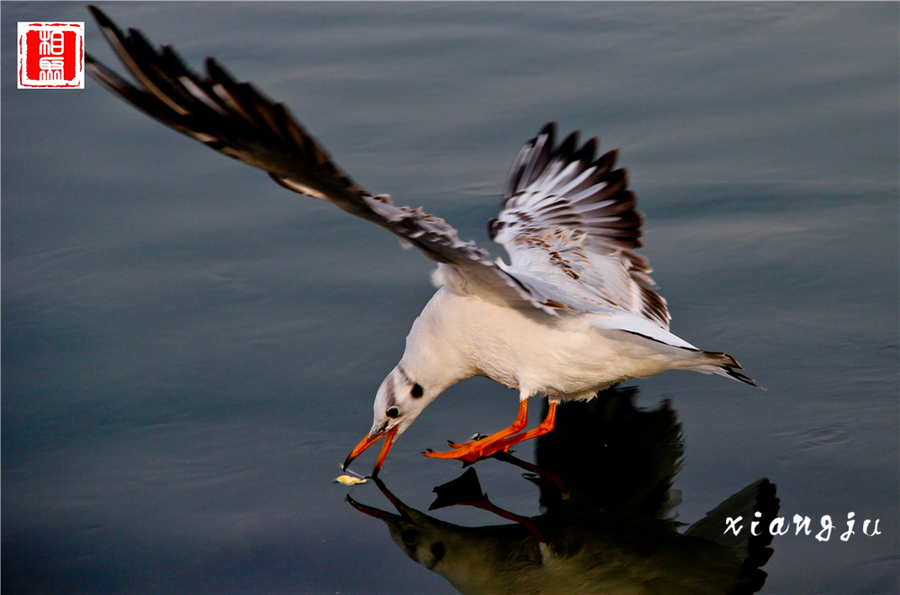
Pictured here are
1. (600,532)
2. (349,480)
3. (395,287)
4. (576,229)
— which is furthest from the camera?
(395,287)

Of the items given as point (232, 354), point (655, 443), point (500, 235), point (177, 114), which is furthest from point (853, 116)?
point (177, 114)

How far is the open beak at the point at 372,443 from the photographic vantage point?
3.47 metres

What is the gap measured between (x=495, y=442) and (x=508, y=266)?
718mm

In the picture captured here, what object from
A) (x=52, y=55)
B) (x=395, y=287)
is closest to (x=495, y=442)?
(x=395, y=287)

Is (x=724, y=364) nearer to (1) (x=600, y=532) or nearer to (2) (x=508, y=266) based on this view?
(1) (x=600, y=532)

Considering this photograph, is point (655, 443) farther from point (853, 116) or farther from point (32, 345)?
point (853, 116)

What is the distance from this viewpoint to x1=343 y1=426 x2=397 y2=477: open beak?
11.4ft

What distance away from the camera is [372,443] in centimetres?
354

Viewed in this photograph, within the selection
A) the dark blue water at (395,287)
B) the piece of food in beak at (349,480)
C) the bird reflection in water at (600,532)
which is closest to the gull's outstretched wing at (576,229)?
the dark blue water at (395,287)

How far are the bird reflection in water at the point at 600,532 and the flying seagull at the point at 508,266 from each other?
0.20 meters

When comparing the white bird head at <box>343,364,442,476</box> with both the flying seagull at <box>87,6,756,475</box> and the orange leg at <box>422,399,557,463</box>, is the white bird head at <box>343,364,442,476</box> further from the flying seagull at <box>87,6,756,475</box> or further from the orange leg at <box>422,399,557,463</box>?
the orange leg at <box>422,399,557,463</box>

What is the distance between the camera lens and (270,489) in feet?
11.1

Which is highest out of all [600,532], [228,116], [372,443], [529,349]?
[228,116]

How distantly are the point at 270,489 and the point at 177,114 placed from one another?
148 centimetres
